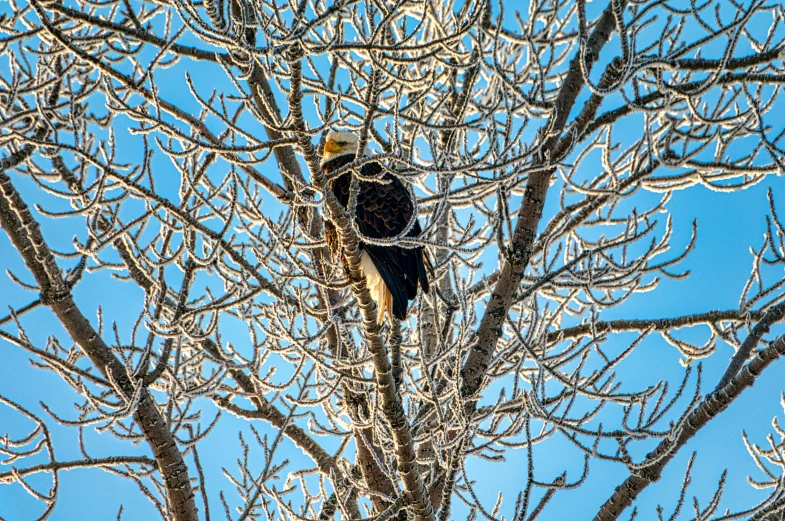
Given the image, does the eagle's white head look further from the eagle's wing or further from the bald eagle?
the eagle's wing

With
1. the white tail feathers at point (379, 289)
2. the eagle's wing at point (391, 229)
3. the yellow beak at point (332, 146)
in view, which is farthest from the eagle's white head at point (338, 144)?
the white tail feathers at point (379, 289)

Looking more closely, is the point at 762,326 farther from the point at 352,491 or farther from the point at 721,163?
the point at 352,491

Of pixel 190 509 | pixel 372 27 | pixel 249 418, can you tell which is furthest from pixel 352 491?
Result: pixel 372 27

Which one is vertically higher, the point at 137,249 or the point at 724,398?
the point at 137,249

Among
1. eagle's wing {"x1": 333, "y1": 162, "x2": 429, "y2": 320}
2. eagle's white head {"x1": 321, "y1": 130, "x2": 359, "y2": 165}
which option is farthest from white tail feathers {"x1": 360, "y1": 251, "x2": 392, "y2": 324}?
eagle's white head {"x1": 321, "y1": 130, "x2": 359, "y2": 165}

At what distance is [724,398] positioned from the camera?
3637 millimetres

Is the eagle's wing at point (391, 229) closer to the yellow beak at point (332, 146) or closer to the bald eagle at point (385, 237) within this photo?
the bald eagle at point (385, 237)

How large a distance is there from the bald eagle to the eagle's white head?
7cm

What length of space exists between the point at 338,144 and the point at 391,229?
110cm

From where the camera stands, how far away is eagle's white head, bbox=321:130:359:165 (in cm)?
525

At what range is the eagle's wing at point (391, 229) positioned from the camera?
4156 mm

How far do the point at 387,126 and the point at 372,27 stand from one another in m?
1.73

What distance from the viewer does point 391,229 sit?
4.44 metres

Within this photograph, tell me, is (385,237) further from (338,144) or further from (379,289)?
(338,144)
